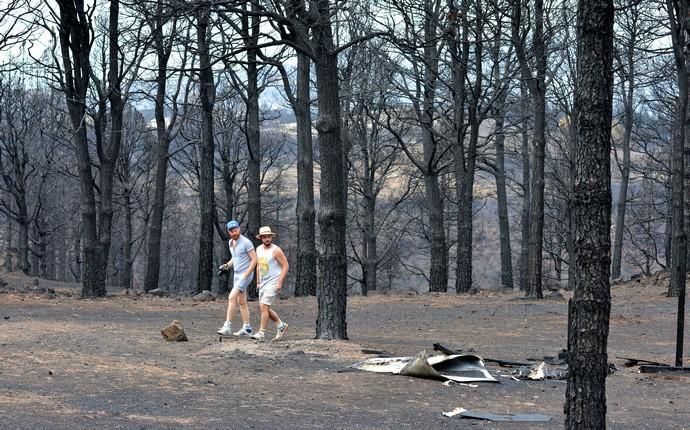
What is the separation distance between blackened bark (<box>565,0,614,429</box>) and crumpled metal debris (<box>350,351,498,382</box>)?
5.06 metres

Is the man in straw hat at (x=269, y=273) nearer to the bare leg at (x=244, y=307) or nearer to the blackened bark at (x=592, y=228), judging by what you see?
the bare leg at (x=244, y=307)

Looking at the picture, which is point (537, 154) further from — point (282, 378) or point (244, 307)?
point (282, 378)

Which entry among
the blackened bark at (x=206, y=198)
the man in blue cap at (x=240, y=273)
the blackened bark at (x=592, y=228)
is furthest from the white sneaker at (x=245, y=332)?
the blackened bark at (x=206, y=198)

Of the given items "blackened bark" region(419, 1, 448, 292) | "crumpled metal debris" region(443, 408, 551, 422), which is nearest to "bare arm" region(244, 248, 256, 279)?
"crumpled metal debris" region(443, 408, 551, 422)

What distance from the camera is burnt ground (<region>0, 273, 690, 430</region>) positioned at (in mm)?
8766

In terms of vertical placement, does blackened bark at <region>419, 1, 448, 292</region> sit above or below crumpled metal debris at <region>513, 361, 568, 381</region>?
above

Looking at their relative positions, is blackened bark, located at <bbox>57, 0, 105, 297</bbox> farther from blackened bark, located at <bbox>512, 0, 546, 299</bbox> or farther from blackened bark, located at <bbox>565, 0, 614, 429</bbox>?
blackened bark, located at <bbox>565, 0, 614, 429</bbox>

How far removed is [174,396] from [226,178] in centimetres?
3504

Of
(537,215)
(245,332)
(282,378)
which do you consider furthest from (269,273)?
(537,215)

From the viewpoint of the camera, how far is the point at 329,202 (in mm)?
14289

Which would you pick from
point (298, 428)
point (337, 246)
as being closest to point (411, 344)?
point (337, 246)

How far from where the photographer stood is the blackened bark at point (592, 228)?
6.20 meters

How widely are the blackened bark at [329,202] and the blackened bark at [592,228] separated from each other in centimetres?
805

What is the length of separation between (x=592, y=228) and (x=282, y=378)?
19.3 feet
